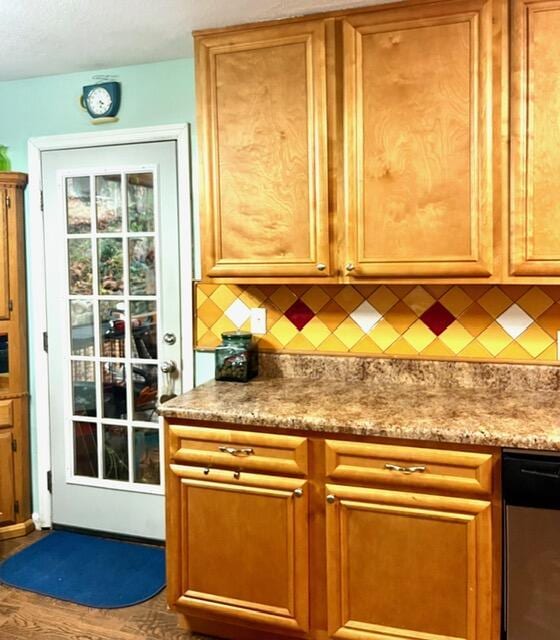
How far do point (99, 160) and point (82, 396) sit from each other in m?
1.17

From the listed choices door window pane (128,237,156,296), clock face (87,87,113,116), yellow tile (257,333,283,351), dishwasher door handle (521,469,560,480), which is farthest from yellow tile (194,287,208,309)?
dishwasher door handle (521,469,560,480)

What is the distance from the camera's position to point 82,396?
3076 mm

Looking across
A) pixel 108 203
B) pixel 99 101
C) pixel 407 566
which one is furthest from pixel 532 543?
pixel 99 101

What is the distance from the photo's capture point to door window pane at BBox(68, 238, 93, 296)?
117 inches

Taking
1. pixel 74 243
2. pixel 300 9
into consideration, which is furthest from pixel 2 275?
pixel 300 9

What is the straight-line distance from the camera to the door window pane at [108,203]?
2.91m

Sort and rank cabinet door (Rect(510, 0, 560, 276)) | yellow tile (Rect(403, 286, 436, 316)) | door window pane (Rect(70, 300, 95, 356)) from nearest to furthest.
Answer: cabinet door (Rect(510, 0, 560, 276)) < yellow tile (Rect(403, 286, 436, 316)) < door window pane (Rect(70, 300, 95, 356))

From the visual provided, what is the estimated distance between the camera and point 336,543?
6.57ft

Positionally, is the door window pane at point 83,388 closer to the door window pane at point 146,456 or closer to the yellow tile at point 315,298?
the door window pane at point 146,456

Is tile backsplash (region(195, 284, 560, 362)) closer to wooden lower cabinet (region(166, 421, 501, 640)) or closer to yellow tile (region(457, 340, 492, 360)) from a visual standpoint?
yellow tile (region(457, 340, 492, 360))

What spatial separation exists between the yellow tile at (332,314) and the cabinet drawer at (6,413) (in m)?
1.66

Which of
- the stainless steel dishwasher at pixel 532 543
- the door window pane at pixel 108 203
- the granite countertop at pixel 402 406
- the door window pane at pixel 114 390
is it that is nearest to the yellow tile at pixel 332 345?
the granite countertop at pixel 402 406

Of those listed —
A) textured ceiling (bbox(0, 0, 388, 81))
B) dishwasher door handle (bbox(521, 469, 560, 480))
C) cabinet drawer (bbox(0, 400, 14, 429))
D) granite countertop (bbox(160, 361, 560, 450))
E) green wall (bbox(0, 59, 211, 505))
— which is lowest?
cabinet drawer (bbox(0, 400, 14, 429))

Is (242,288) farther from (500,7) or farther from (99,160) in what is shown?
(500,7)
